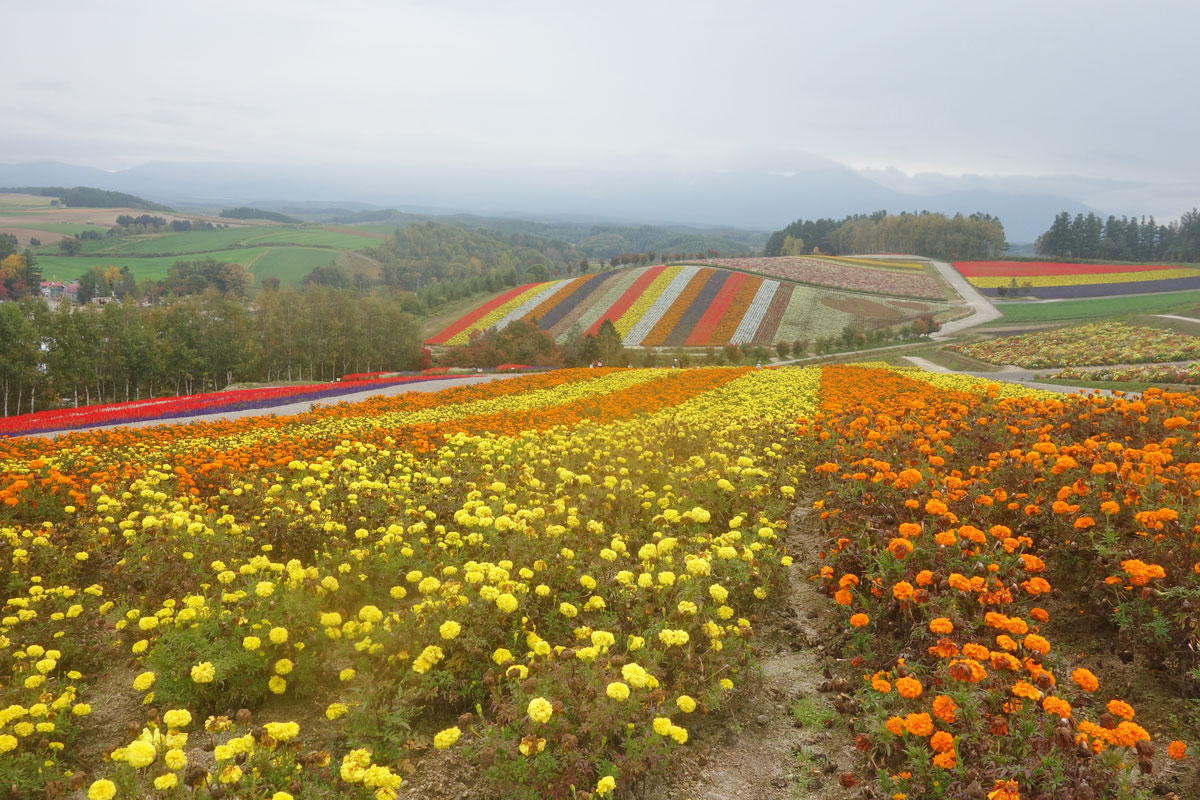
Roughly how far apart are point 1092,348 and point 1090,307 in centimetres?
4174

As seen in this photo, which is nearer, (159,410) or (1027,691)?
(1027,691)

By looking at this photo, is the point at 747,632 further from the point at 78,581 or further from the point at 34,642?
the point at 78,581

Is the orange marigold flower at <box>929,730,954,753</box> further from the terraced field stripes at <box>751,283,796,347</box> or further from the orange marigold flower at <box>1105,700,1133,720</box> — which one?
the terraced field stripes at <box>751,283,796,347</box>

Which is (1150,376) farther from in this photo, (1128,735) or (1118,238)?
(1118,238)

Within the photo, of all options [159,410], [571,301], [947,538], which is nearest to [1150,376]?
[947,538]

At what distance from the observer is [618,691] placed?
3.72 m

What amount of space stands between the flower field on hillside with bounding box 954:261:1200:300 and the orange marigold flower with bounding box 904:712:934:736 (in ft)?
324

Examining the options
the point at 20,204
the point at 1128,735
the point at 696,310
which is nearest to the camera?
the point at 1128,735

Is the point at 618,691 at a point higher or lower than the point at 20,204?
lower

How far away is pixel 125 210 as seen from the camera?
199250 mm

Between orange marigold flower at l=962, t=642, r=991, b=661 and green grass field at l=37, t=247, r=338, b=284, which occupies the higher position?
green grass field at l=37, t=247, r=338, b=284

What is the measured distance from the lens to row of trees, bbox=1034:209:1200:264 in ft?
379

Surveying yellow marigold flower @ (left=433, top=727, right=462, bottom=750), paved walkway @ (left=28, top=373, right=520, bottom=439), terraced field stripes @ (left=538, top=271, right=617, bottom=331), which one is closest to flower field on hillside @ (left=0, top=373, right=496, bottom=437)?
paved walkway @ (left=28, top=373, right=520, bottom=439)

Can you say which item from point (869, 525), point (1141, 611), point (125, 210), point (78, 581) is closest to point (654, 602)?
point (869, 525)
